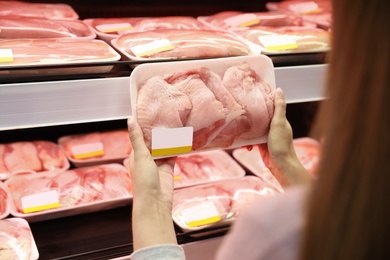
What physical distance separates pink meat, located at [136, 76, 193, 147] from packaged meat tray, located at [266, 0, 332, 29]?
0.86 metres

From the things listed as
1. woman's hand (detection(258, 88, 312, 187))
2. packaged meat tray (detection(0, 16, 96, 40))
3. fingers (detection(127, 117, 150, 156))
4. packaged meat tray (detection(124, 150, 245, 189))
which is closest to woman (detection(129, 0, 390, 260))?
fingers (detection(127, 117, 150, 156))

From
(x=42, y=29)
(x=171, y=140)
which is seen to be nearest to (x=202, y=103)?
(x=171, y=140)

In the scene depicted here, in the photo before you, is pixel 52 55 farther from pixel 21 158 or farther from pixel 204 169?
pixel 204 169

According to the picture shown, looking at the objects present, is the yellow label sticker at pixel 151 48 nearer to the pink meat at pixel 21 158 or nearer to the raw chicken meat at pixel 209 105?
the raw chicken meat at pixel 209 105

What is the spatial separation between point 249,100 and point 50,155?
889 mm

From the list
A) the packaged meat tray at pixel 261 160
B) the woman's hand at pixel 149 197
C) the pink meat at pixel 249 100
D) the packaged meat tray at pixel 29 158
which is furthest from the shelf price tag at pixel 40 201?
the packaged meat tray at pixel 261 160

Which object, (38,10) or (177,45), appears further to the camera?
(38,10)

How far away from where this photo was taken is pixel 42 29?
4.89 feet

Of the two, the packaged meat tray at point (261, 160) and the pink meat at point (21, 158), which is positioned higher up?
the pink meat at point (21, 158)

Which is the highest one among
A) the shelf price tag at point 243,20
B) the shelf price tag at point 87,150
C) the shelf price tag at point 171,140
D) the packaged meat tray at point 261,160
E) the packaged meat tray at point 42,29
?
the packaged meat tray at point 42,29

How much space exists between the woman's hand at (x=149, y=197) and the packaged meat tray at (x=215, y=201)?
0.35 metres

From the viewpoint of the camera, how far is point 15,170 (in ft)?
5.91

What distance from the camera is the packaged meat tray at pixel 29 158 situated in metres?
1.81

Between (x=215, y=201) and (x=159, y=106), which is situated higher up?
(x=159, y=106)
